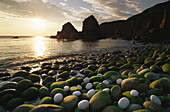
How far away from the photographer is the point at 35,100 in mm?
2746

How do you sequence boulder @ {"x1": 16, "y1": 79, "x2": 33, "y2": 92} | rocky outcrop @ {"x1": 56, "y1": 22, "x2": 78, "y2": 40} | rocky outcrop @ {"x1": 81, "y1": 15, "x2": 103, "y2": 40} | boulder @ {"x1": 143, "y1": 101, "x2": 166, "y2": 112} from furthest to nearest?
rocky outcrop @ {"x1": 56, "y1": 22, "x2": 78, "y2": 40} → rocky outcrop @ {"x1": 81, "y1": 15, "x2": 103, "y2": 40} → boulder @ {"x1": 16, "y1": 79, "x2": 33, "y2": 92} → boulder @ {"x1": 143, "y1": 101, "x2": 166, "y2": 112}

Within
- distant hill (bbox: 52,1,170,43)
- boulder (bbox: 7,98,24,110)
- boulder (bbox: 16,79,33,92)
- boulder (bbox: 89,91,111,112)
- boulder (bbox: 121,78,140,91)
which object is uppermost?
distant hill (bbox: 52,1,170,43)

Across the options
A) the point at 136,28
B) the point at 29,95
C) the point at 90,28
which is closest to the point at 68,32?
the point at 90,28

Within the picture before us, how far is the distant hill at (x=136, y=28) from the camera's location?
68.1 feet

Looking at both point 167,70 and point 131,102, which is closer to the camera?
point 131,102

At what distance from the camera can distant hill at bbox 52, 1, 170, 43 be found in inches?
818

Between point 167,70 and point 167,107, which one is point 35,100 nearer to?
point 167,107

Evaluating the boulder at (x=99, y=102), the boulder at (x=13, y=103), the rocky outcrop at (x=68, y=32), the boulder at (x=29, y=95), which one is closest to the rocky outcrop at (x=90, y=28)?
the rocky outcrop at (x=68, y=32)

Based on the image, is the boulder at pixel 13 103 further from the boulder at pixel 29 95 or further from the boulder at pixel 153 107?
the boulder at pixel 153 107

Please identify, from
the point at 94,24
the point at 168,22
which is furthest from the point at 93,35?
the point at 168,22

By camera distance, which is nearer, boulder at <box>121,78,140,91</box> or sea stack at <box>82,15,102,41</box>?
boulder at <box>121,78,140,91</box>

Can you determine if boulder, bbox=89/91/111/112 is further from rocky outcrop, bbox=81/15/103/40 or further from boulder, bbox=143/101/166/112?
rocky outcrop, bbox=81/15/103/40

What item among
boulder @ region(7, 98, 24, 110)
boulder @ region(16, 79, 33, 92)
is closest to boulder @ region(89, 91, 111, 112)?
boulder @ region(7, 98, 24, 110)

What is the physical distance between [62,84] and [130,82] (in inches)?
78.7
